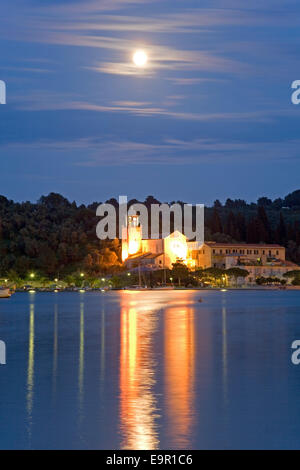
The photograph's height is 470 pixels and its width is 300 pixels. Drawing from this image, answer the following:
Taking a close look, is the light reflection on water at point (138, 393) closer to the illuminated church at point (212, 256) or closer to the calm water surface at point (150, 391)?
the calm water surface at point (150, 391)

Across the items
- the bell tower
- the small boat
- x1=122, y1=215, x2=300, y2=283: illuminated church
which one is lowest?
the small boat

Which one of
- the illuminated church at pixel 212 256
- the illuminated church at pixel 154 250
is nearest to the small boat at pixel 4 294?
the illuminated church at pixel 212 256

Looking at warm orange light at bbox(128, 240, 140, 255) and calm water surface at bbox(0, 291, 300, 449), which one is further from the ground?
warm orange light at bbox(128, 240, 140, 255)

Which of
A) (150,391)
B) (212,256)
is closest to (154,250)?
(212,256)

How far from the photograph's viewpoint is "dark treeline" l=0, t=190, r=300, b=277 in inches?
4227

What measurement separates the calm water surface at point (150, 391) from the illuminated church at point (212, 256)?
69404mm

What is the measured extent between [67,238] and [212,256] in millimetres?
21404

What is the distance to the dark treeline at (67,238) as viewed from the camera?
352 feet

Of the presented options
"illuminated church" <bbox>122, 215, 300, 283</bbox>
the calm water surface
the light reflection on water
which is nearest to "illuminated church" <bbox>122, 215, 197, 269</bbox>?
"illuminated church" <bbox>122, 215, 300, 283</bbox>

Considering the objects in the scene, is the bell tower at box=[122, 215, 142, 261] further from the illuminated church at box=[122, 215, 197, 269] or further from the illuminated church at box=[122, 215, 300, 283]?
the illuminated church at box=[122, 215, 300, 283]

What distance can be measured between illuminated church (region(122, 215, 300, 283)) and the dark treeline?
560cm

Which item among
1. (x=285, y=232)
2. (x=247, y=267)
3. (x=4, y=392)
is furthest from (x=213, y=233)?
(x=4, y=392)

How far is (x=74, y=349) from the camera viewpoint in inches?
998
